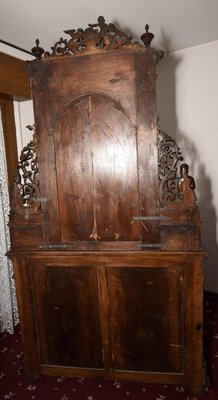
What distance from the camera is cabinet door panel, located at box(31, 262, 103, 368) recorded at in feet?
6.34

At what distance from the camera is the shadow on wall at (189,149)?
290 centimetres

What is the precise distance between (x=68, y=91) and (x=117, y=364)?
1.88 m

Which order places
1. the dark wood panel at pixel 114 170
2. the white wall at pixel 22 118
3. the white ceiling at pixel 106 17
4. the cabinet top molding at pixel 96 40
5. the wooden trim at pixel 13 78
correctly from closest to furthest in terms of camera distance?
1. the cabinet top molding at pixel 96 40
2. the dark wood panel at pixel 114 170
3. the white ceiling at pixel 106 17
4. the wooden trim at pixel 13 78
5. the white wall at pixel 22 118

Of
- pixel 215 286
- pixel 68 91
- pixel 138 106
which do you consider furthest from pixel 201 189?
pixel 68 91

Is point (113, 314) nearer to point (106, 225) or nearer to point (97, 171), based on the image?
point (106, 225)

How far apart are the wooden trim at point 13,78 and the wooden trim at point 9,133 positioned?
0.38ft

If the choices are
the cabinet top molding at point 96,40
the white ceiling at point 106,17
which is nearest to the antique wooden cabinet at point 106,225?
the cabinet top molding at point 96,40

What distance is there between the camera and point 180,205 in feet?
5.66

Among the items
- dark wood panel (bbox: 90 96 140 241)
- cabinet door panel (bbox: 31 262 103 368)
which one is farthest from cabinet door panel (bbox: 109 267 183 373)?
dark wood panel (bbox: 90 96 140 241)

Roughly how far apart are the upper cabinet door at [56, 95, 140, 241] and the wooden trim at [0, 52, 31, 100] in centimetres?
95

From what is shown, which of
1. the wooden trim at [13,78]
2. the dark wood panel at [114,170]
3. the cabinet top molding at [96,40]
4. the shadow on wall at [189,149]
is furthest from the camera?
the shadow on wall at [189,149]

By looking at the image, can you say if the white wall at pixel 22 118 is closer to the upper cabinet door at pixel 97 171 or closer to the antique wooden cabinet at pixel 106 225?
the antique wooden cabinet at pixel 106 225

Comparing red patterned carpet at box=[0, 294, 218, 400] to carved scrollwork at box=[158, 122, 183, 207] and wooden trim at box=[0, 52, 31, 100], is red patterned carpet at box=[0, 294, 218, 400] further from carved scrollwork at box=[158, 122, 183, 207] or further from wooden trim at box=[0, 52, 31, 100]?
wooden trim at box=[0, 52, 31, 100]

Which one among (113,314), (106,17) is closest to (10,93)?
(106,17)
